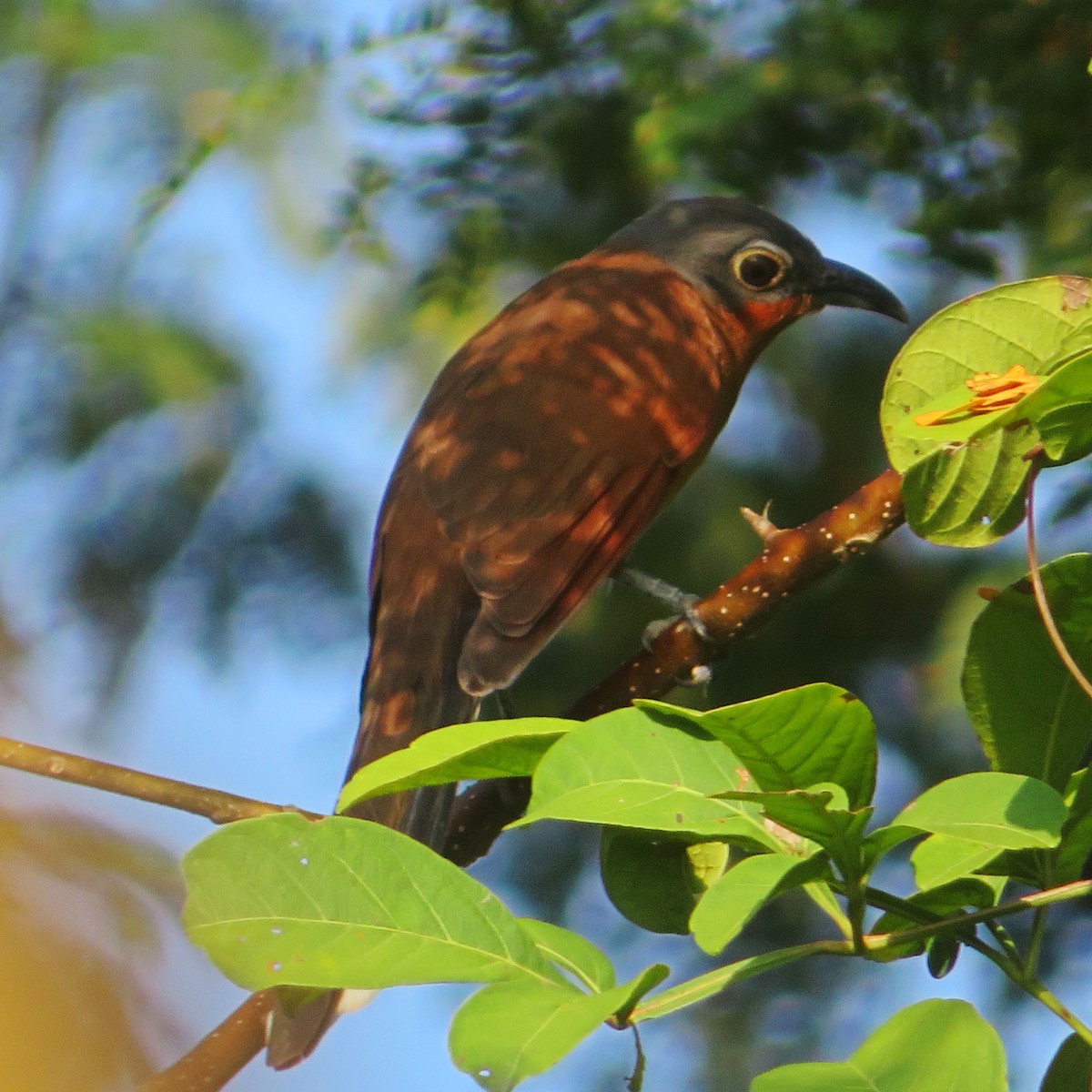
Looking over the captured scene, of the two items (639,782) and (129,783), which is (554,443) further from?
(639,782)

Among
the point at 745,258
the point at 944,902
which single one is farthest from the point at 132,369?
the point at 944,902

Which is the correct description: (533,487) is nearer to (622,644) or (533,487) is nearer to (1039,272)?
(622,644)

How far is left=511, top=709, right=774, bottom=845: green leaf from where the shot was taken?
0.94m

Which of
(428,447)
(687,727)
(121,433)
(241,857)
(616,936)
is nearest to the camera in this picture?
(241,857)

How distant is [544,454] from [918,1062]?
2.02m

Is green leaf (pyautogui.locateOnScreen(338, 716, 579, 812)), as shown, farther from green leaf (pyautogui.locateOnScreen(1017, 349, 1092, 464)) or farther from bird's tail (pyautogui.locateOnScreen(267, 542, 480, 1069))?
bird's tail (pyautogui.locateOnScreen(267, 542, 480, 1069))

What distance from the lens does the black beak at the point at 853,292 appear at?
3465 mm

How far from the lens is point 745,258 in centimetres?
376

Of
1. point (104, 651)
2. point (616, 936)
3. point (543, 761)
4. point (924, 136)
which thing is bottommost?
point (616, 936)

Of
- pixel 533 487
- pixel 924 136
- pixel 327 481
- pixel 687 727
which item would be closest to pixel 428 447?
pixel 533 487

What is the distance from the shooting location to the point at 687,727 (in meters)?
1.02

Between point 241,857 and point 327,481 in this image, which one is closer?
point 241,857

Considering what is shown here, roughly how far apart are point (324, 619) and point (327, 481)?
0.33 m

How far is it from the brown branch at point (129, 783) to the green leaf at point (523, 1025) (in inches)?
26.6
